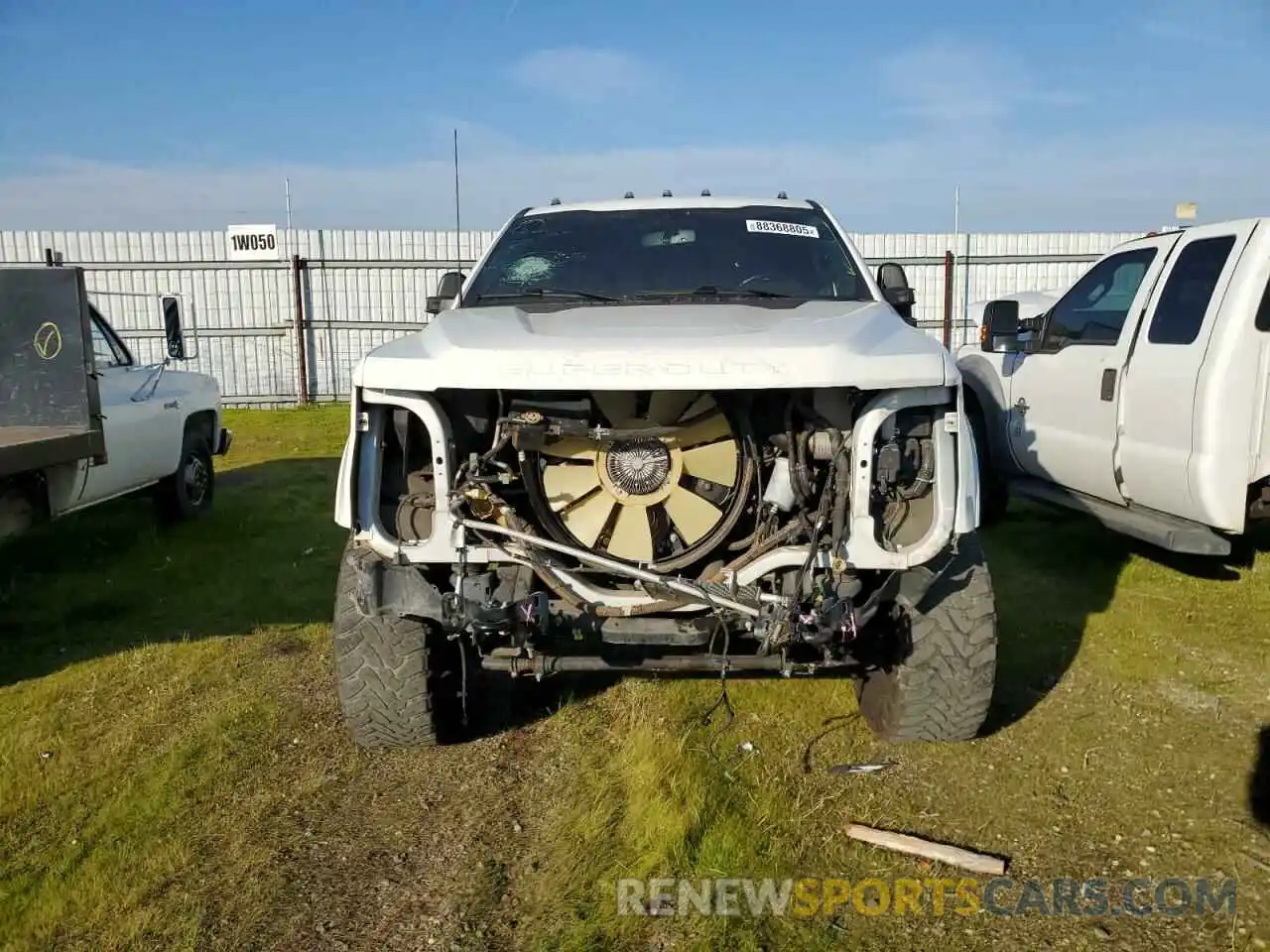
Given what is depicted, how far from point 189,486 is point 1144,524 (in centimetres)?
635

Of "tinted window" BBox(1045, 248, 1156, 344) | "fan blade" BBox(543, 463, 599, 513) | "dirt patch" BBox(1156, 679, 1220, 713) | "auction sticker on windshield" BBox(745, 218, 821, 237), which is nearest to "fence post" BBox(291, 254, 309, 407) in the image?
"tinted window" BBox(1045, 248, 1156, 344)

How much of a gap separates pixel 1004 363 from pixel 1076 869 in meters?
4.32

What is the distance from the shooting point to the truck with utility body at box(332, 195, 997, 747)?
2.77 metres

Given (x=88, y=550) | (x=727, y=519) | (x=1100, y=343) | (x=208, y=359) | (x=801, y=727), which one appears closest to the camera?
(x=727, y=519)

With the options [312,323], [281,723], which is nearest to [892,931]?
[281,723]

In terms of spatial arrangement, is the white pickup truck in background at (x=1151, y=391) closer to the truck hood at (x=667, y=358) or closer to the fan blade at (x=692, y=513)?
the truck hood at (x=667, y=358)

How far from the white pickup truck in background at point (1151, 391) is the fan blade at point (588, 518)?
3.15 m

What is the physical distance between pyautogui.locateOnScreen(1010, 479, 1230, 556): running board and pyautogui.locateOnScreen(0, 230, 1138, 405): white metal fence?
8.98 metres

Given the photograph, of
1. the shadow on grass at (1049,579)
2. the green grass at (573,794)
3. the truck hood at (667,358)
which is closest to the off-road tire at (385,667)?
the green grass at (573,794)

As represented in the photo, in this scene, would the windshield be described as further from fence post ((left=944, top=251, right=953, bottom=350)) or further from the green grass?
fence post ((left=944, top=251, right=953, bottom=350))

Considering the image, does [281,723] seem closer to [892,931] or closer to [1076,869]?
[892,931]

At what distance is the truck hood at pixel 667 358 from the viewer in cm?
266

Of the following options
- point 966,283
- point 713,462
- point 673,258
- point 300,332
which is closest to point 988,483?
point 673,258

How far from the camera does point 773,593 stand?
2914mm
